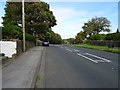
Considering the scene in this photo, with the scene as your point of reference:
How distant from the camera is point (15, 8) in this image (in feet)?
95.1

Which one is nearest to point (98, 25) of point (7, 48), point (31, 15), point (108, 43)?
point (108, 43)

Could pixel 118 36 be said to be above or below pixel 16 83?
above

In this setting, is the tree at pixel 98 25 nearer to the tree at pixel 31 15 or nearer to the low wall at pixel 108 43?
the low wall at pixel 108 43

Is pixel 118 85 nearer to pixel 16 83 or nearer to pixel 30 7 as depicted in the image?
pixel 16 83

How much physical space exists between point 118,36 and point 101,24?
23.9m

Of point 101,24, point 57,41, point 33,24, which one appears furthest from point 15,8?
point 57,41

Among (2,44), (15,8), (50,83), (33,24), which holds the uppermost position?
(15,8)

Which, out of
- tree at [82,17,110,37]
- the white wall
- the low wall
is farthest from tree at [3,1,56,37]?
tree at [82,17,110,37]

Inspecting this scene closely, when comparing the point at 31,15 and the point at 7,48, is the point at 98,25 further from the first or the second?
the point at 7,48

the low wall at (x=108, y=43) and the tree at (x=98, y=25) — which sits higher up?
the tree at (x=98, y=25)

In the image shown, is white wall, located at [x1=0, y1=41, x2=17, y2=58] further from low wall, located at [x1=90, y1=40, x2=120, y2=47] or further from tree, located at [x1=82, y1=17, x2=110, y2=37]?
tree, located at [x1=82, y1=17, x2=110, y2=37]

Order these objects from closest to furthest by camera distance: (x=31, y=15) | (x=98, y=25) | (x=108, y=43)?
(x=31, y=15)
(x=108, y=43)
(x=98, y=25)

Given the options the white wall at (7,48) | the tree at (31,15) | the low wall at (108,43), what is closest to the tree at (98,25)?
the low wall at (108,43)

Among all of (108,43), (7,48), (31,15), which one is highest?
(31,15)
